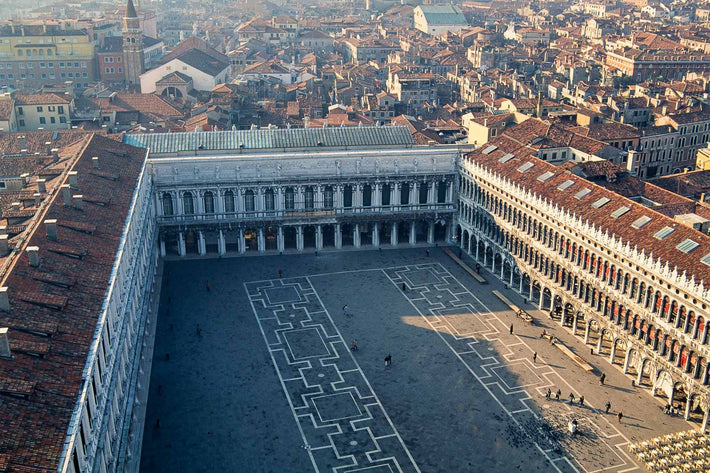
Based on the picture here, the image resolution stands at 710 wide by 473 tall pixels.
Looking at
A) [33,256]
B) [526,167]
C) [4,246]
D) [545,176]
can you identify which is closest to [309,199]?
[526,167]

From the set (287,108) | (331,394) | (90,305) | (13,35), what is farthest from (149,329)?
(13,35)

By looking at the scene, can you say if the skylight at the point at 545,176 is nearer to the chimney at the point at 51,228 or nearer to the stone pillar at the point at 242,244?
the stone pillar at the point at 242,244

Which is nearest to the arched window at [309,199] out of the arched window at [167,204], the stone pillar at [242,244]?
the stone pillar at [242,244]

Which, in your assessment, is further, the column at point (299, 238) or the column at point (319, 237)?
the column at point (319, 237)

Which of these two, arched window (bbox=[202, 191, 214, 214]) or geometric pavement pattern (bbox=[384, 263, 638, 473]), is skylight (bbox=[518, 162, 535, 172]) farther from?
arched window (bbox=[202, 191, 214, 214])

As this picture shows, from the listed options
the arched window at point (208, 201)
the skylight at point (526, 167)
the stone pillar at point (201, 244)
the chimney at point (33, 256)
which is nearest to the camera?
A: the chimney at point (33, 256)

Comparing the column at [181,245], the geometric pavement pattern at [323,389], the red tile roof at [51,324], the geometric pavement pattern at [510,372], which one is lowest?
the geometric pavement pattern at [323,389]

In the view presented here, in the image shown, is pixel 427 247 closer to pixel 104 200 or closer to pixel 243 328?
pixel 243 328

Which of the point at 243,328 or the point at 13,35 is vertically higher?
the point at 13,35
